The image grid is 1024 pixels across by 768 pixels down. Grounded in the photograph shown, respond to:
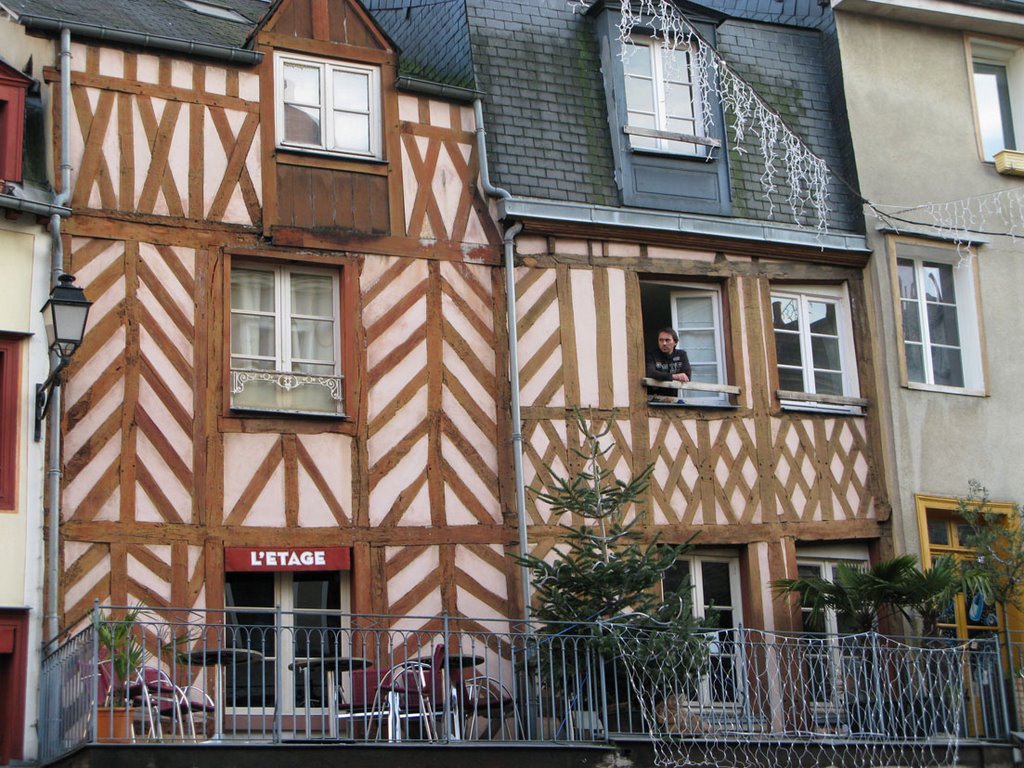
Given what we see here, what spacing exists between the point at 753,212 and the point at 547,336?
2.65 meters

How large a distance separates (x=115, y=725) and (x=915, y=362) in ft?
28.9

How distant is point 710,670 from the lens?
13.5 metres

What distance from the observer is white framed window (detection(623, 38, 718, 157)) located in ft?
54.2

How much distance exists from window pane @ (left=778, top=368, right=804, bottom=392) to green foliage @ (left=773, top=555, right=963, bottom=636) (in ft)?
6.40

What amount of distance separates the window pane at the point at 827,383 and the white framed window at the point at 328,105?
471cm

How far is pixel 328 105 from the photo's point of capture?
602 inches

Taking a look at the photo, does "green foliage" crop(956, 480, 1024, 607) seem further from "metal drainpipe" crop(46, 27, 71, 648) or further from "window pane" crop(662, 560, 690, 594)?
"metal drainpipe" crop(46, 27, 71, 648)

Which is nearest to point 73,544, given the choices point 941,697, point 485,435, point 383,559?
point 383,559

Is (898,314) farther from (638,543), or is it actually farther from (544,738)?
(544,738)

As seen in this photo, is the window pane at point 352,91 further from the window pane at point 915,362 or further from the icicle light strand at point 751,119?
the window pane at point 915,362

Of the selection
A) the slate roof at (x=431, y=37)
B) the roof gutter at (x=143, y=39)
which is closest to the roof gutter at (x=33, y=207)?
the roof gutter at (x=143, y=39)

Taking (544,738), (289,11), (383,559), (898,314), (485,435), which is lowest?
(544,738)

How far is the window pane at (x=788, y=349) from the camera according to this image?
54.3 feet

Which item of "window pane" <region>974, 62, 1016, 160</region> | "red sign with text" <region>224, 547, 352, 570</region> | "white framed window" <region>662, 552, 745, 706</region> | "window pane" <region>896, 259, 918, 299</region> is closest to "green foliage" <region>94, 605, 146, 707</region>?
"red sign with text" <region>224, 547, 352, 570</region>
